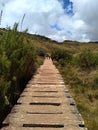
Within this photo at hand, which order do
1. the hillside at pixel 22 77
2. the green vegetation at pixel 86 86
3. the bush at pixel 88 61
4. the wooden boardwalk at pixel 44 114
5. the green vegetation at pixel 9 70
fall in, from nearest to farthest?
the wooden boardwalk at pixel 44 114 → the green vegetation at pixel 9 70 → the hillside at pixel 22 77 → the green vegetation at pixel 86 86 → the bush at pixel 88 61

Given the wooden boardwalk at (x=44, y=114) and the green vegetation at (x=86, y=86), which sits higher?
the wooden boardwalk at (x=44, y=114)

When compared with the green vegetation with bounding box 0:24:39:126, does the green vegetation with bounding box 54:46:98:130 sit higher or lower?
lower

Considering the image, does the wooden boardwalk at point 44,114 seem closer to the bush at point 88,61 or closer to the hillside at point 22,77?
the hillside at point 22,77

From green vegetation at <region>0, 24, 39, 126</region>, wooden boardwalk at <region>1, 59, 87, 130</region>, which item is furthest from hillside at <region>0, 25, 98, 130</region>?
wooden boardwalk at <region>1, 59, 87, 130</region>

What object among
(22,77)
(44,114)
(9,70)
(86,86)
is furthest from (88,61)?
(44,114)

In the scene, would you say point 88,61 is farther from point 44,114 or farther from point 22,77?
point 44,114

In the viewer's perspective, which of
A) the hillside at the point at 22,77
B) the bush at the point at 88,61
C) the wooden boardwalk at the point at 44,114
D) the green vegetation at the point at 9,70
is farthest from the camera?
the bush at the point at 88,61

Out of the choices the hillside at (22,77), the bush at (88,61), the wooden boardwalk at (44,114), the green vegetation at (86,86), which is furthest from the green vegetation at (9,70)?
the bush at (88,61)

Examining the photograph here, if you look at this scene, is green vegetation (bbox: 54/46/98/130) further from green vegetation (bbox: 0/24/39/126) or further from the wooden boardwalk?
green vegetation (bbox: 0/24/39/126)

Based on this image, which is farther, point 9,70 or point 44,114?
point 9,70

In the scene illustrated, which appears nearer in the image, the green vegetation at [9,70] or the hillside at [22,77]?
the green vegetation at [9,70]

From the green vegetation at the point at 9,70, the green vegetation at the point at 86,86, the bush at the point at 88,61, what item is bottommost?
the green vegetation at the point at 86,86

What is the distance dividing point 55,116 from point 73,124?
50cm

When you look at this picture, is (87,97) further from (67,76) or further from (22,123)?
(22,123)
